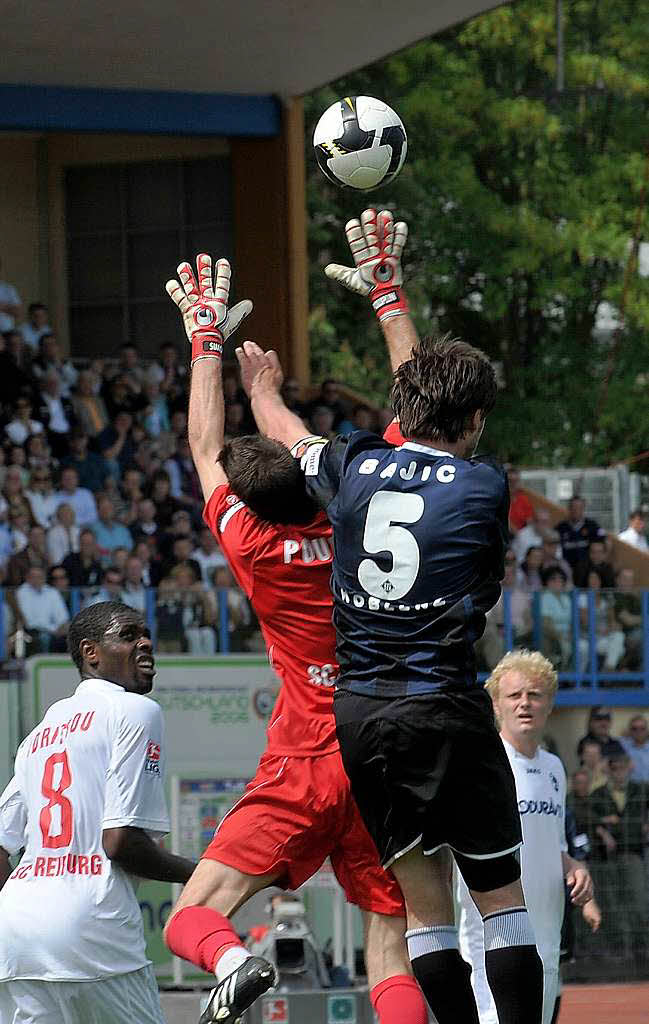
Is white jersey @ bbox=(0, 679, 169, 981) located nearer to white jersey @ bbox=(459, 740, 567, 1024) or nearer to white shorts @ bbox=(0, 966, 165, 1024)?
white shorts @ bbox=(0, 966, 165, 1024)

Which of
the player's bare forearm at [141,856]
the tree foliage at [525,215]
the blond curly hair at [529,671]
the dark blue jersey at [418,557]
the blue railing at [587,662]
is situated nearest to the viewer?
the dark blue jersey at [418,557]

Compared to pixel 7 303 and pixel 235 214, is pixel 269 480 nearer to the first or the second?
pixel 7 303

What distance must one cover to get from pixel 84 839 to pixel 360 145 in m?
2.66

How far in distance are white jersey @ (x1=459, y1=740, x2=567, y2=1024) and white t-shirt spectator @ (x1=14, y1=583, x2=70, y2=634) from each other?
276 inches

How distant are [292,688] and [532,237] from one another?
25.5m

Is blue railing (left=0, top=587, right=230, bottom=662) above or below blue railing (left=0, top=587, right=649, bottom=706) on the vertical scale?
above

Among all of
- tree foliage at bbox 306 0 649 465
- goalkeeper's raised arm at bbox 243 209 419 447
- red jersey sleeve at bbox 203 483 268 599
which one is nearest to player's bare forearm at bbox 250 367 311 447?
goalkeeper's raised arm at bbox 243 209 419 447

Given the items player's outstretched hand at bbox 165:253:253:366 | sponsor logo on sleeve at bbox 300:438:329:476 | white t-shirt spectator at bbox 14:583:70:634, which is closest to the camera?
sponsor logo on sleeve at bbox 300:438:329:476

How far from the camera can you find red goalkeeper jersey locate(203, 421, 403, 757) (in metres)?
5.38

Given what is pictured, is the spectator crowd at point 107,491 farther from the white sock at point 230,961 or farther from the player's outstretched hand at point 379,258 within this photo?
the white sock at point 230,961

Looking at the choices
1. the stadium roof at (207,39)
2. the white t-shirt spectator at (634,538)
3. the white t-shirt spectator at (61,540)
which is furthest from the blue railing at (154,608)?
the white t-shirt spectator at (634,538)

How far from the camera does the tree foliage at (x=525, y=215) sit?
30.2m

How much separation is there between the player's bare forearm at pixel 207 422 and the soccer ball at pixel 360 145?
1.11 m

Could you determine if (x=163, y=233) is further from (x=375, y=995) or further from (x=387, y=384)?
(x=375, y=995)
